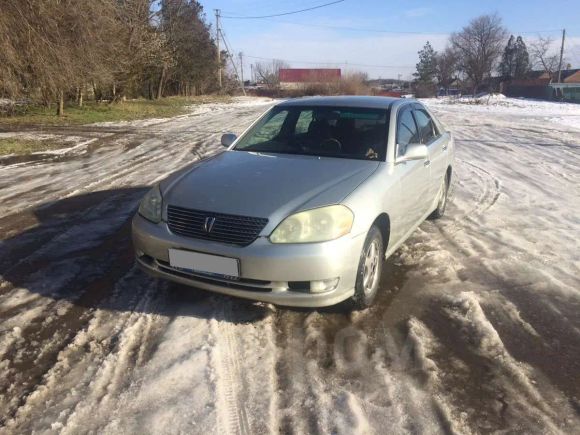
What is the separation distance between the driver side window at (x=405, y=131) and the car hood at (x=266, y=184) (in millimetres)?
471

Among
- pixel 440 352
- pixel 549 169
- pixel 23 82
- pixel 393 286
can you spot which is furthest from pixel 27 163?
pixel 549 169

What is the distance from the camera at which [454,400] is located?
8.83ft

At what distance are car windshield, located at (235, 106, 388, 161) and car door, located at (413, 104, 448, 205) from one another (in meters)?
0.85

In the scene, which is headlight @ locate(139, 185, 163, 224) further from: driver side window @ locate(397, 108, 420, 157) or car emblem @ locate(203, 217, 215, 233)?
driver side window @ locate(397, 108, 420, 157)

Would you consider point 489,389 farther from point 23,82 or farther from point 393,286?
point 23,82

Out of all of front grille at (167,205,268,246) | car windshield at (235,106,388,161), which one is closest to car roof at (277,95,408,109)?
car windshield at (235,106,388,161)

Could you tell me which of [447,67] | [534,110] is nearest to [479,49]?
[447,67]

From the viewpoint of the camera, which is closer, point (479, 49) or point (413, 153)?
point (413, 153)

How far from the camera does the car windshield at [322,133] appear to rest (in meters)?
4.29

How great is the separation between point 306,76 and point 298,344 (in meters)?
74.2

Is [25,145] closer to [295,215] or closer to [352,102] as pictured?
[352,102]

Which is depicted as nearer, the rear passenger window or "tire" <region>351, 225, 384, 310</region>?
"tire" <region>351, 225, 384, 310</region>

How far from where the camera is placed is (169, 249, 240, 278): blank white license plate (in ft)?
10.4

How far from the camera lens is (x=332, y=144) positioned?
440 centimetres
